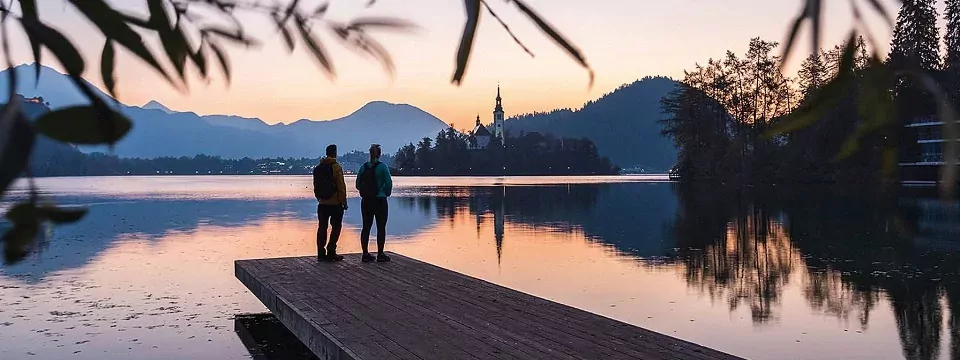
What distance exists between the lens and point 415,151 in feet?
595

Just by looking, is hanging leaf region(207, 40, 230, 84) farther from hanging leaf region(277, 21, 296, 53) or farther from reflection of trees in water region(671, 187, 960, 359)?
reflection of trees in water region(671, 187, 960, 359)

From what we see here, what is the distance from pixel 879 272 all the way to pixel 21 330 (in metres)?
13.4

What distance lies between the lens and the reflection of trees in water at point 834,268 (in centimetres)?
995

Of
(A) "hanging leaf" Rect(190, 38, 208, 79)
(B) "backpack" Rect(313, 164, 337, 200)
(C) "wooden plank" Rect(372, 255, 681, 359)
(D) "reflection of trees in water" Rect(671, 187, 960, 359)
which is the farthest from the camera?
(B) "backpack" Rect(313, 164, 337, 200)

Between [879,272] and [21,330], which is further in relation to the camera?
[879,272]

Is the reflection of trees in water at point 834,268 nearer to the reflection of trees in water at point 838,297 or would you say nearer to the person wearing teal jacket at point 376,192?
the reflection of trees in water at point 838,297

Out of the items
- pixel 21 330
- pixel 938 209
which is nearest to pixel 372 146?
pixel 21 330

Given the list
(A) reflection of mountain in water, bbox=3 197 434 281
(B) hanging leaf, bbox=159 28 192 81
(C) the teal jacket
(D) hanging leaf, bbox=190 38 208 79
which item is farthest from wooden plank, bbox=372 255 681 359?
(A) reflection of mountain in water, bbox=3 197 434 281

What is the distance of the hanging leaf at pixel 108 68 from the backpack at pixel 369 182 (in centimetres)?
947

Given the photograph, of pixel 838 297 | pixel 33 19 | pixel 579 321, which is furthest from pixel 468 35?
pixel 838 297

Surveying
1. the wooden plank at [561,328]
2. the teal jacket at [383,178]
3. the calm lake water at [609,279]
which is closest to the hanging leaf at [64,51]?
the calm lake water at [609,279]

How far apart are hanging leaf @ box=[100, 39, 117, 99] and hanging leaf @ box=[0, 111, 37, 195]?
0.20 m

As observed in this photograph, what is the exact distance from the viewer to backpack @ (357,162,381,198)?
33.9 ft

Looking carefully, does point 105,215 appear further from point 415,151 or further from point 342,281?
point 415,151
